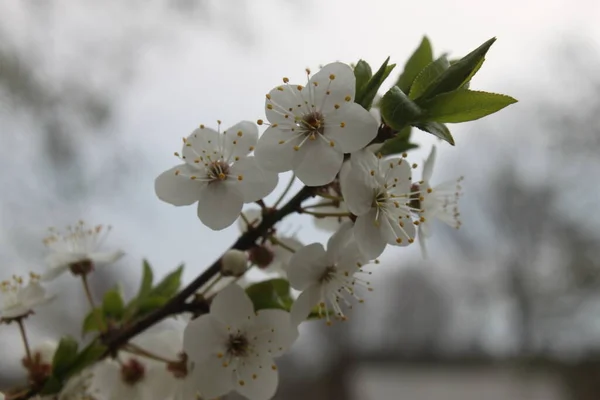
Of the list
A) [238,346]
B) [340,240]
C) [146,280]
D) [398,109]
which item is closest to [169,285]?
[146,280]

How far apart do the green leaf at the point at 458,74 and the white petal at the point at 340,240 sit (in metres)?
0.13

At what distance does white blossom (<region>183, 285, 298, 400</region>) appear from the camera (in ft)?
1.83

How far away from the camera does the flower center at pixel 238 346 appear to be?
582 millimetres

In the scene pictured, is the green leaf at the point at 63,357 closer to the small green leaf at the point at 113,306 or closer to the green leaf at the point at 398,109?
the small green leaf at the point at 113,306

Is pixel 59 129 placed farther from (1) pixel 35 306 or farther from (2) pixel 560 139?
(2) pixel 560 139

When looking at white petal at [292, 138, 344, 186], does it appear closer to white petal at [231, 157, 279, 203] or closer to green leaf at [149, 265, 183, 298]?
white petal at [231, 157, 279, 203]

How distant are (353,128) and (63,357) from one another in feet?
1.21

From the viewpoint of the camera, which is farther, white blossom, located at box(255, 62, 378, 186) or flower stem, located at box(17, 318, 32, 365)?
flower stem, located at box(17, 318, 32, 365)

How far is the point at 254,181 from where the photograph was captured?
534 millimetres

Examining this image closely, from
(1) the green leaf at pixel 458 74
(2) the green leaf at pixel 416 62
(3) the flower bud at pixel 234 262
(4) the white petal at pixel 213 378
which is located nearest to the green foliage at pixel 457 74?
(1) the green leaf at pixel 458 74

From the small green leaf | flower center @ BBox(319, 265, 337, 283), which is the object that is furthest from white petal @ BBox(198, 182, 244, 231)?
the small green leaf

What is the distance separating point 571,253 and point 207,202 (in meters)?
4.34

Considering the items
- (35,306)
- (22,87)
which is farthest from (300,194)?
(22,87)

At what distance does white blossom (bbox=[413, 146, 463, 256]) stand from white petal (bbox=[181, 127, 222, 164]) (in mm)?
212
